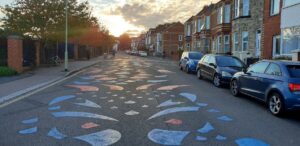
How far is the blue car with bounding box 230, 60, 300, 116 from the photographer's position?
7.72m

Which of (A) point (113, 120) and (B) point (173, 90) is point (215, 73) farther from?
(A) point (113, 120)

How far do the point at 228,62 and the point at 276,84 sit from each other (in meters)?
6.77

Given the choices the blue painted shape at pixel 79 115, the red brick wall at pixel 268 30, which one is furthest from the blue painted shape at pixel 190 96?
the red brick wall at pixel 268 30

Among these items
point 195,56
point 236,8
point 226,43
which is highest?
point 236,8

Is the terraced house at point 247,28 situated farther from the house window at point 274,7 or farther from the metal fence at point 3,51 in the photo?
the metal fence at point 3,51

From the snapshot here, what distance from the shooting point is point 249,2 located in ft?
88.6

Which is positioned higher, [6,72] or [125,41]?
[125,41]

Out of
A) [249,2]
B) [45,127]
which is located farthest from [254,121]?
[249,2]

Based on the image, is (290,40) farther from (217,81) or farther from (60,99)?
(60,99)

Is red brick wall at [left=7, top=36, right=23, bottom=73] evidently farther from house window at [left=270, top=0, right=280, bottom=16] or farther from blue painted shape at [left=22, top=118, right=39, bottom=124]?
house window at [left=270, top=0, right=280, bottom=16]

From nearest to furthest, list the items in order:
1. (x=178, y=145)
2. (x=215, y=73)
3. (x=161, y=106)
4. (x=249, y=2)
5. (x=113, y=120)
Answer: (x=178, y=145)
(x=113, y=120)
(x=161, y=106)
(x=215, y=73)
(x=249, y=2)

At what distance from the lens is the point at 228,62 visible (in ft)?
49.1

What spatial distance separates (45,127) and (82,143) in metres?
1.44

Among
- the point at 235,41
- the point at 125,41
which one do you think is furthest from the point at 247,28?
the point at 125,41
